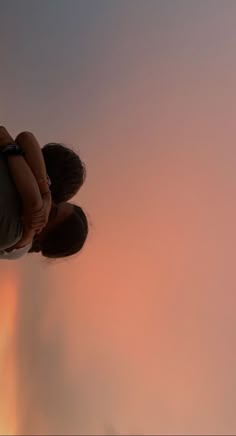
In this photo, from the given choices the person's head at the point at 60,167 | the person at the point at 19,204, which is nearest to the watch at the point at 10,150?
the person at the point at 19,204

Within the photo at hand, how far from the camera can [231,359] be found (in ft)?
5.21

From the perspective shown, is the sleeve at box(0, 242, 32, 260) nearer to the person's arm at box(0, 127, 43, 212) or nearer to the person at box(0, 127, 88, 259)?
the person at box(0, 127, 88, 259)

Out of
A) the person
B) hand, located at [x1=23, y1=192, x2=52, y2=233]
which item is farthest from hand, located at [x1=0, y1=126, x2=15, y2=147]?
hand, located at [x1=23, y1=192, x2=52, y2=233]

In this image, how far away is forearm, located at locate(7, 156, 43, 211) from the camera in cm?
93

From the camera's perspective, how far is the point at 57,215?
1.03 metres

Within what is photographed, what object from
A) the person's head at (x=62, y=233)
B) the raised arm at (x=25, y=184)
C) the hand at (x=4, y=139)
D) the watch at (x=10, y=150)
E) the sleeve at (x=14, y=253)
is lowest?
the sleeve at (x=14, y=253)

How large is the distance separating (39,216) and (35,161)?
90 millimetres

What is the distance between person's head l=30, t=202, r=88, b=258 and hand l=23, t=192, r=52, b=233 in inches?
2.4

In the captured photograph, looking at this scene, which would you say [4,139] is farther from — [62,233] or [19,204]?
[62,233]

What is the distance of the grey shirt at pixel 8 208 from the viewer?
3.02 feet

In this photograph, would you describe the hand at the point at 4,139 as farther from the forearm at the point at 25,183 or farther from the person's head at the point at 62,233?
the person's head at the point at 62,233

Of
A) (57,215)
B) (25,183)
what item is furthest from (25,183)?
(57,215)

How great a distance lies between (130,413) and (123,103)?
95 cm

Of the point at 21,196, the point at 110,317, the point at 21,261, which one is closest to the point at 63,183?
the point at 21,196
